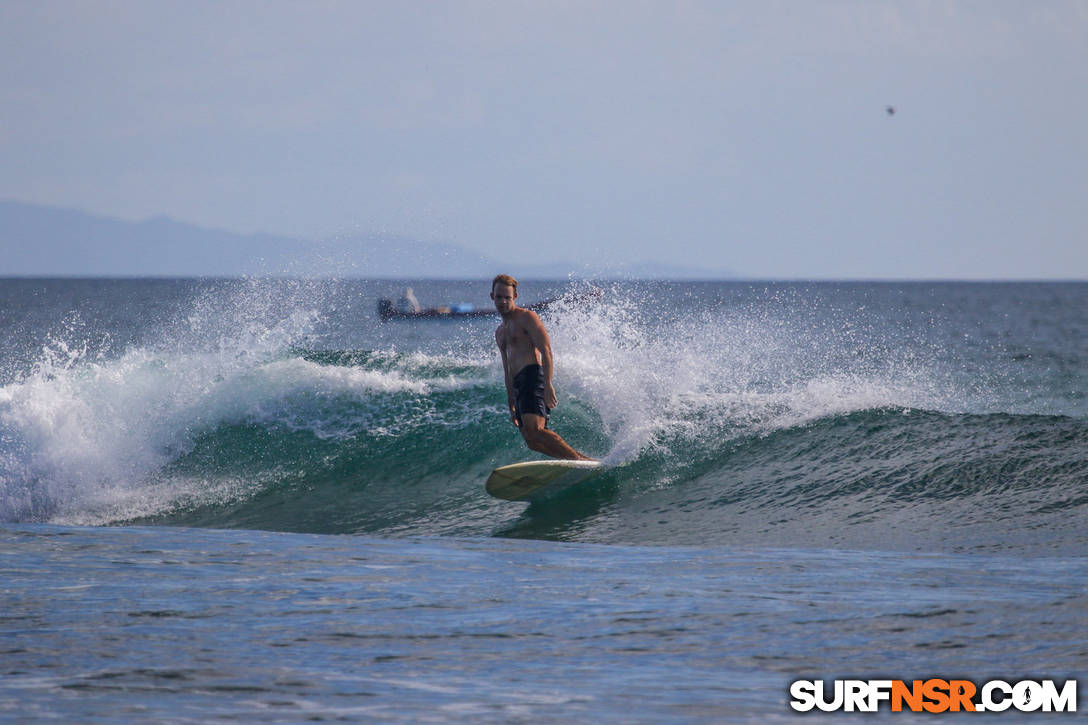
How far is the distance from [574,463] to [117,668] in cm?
552

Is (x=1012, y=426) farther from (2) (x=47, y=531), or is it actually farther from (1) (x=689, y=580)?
(2) (x=47, y=531)

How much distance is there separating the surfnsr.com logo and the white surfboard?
520cm

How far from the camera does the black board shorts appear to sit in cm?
981

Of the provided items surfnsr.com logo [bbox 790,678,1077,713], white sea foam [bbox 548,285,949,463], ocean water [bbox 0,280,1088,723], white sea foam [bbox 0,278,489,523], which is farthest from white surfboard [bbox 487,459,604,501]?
surfnsr.com logo [bbox 790,678,1077,713]

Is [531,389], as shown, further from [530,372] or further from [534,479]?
[534,479]

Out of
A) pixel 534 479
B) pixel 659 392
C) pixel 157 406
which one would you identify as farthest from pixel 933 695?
pixel 157 406

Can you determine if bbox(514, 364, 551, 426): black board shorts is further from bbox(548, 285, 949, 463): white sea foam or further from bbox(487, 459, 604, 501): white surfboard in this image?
bbox(548, 285, 949, 463): white sea foam

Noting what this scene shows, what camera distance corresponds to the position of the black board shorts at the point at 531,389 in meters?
9.81

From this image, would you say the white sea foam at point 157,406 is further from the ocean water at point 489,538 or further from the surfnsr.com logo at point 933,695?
the surfnsr.com logo at point 933,695

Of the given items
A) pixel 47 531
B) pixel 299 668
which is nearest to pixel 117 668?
pixel 299 668

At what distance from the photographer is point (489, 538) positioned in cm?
871

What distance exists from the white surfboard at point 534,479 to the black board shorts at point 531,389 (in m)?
0.47

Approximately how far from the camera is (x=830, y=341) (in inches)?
1703

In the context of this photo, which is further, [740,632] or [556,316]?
[556,316]
